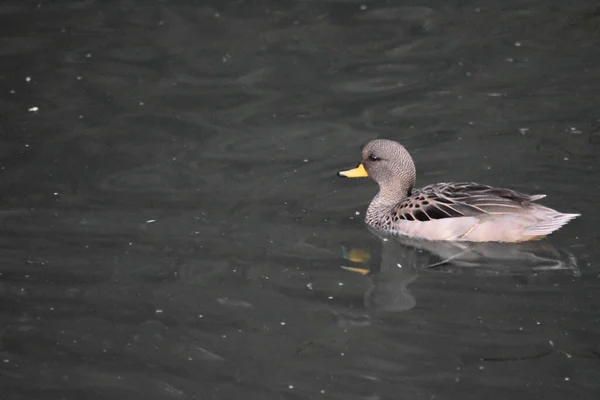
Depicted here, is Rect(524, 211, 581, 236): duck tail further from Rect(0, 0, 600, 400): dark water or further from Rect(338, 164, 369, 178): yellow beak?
Rect(338, 164, 369, 178): yellow beak

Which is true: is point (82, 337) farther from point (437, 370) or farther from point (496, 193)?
point (496, 193)

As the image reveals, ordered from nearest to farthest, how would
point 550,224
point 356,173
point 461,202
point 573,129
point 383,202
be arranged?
1. point 550,224
2. point 461,202
3. point 383,202
4. point 356,173
5. point 573,129

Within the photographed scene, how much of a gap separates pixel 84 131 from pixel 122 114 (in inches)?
20.0

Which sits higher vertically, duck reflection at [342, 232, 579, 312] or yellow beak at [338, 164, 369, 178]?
yellow beak at [338, 164, 369, 178]

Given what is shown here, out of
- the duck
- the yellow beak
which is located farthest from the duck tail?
the yellow beak

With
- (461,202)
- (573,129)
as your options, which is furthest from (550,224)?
(573,129)

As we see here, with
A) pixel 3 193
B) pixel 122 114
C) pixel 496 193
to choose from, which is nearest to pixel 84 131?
pixel 122 114

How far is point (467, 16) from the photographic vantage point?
13.0 metres

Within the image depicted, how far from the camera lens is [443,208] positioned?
8.87 m

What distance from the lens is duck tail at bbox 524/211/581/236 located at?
28.0 feet

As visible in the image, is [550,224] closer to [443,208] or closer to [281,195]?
[443,208]

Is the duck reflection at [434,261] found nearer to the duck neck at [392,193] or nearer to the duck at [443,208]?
the duck at [443,208]

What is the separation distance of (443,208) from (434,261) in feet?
1.64

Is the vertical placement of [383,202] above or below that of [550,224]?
below
